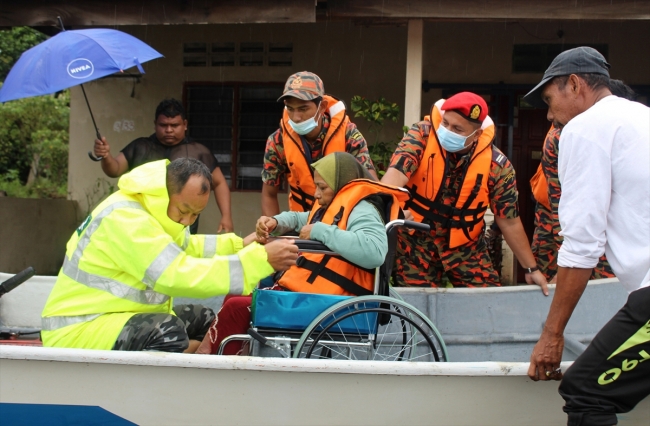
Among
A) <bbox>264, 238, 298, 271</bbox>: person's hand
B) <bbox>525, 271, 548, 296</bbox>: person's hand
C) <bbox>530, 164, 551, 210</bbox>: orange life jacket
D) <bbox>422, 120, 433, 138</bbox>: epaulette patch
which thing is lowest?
<bbox>525, 271, 548, 296</bbox>: person's hand

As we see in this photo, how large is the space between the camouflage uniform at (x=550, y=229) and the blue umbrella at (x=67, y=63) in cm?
291

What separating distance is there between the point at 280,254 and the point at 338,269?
49 cm

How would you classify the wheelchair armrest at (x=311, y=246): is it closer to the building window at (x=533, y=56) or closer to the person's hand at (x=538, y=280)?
the person's hand at (x=538, y=280)

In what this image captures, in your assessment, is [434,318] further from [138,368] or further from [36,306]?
[36,306]

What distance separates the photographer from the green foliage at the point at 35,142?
46.8 feet

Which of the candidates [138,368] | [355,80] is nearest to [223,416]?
[138,368]

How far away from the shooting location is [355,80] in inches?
306

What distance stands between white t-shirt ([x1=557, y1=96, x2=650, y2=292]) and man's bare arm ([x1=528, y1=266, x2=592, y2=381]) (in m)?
0.04

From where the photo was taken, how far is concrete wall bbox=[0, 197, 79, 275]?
25.7ft

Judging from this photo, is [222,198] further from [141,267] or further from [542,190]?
[141,267]

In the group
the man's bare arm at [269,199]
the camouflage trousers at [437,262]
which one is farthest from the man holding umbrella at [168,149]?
the camouflage trousers at [437,262]

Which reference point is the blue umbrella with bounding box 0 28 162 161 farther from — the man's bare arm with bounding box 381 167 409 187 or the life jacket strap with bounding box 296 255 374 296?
the life jacket strap with bounding box 296 255 374 296

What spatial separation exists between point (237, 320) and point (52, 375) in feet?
3.11

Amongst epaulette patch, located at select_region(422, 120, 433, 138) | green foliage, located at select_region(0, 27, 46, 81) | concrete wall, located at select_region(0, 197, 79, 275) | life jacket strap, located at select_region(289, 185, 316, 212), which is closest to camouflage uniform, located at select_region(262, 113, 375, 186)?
life jacket strap, located at select_region(289, 185, 316, 212)
